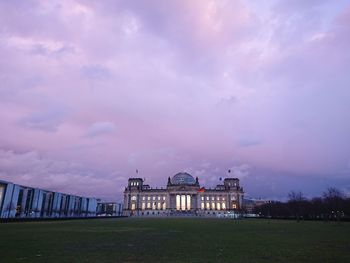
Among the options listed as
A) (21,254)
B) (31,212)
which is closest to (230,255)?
(21,254)

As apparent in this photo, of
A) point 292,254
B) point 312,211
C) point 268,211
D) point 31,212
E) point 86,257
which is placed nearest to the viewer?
point 86,257

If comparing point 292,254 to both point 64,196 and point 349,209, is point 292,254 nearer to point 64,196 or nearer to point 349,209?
point 349,209

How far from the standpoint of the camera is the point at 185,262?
16.6 meters

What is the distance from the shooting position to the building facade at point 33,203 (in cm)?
11531

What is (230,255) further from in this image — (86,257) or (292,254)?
(86,257)

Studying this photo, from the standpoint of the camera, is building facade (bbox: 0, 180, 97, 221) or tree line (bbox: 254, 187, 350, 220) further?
building facade (bbox: 0, 180, 97, 221)

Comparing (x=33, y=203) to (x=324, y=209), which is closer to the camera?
(x=324, y=209)

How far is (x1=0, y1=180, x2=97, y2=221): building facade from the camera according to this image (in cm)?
11531

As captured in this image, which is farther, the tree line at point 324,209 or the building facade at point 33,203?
the building facade at point 33,203

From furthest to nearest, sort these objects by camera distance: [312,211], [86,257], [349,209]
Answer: [312,211] < [349,209] < [86,257]

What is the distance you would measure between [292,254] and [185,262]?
7332 mm

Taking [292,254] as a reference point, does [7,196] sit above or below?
above

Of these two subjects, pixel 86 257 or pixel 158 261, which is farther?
pixel 86 257

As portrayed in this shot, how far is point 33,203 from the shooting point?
143 m
